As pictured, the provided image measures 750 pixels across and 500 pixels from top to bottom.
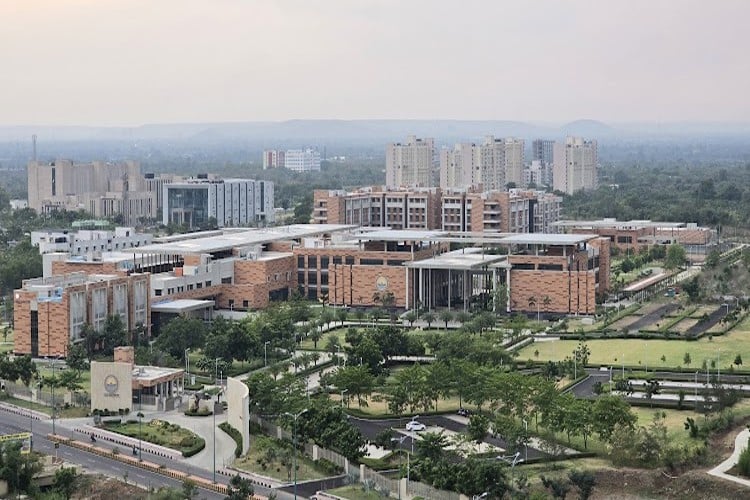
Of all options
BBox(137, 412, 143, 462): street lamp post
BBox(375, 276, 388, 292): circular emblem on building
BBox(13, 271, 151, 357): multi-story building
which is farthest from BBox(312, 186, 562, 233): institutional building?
BBox(137, 412, 143, 462): street lamp post

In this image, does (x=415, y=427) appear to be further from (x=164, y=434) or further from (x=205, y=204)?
(x=205, y=204)

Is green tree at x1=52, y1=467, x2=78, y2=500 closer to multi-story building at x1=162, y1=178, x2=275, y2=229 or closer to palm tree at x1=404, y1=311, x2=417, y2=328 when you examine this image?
palm tree at x1=404, y1=311, x2=417, y2=328

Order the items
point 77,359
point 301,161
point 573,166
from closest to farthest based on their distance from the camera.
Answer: point 77,359 → point 573,166 → point 301,161

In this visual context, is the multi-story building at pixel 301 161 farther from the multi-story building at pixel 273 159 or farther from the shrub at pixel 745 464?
the shrub at pixel 745 464

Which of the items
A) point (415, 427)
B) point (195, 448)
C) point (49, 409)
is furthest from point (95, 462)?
point (415, 427)

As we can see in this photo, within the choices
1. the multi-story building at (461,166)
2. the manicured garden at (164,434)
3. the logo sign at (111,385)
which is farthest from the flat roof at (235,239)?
the multi-story building at (461,166)

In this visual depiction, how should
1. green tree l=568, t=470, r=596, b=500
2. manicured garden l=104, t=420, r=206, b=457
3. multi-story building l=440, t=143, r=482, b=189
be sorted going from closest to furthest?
green tree l=568, t=470, r=596, b=500 → manicured garden l=104, t=420, r=206, b=457 → multi-story building l=440, t=143, r=482, b=189
